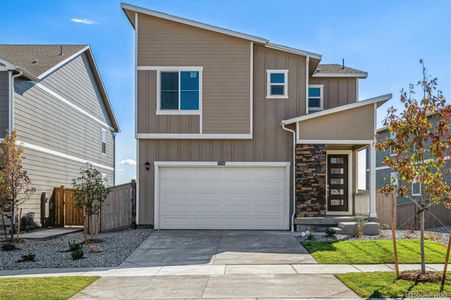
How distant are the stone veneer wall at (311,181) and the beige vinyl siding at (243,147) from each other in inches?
29.5

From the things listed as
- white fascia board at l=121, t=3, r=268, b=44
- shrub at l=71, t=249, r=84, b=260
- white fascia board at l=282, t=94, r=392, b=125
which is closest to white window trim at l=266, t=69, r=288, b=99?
white fascia board at l=121, t=3, r=268, b=44

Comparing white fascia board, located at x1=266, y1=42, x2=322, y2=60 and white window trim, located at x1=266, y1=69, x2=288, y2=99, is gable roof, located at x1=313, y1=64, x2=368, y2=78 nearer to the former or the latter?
white fascia board, located at x1=266, y1=42, x2=322, y2=60

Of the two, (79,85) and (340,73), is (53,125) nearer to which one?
(79,85)

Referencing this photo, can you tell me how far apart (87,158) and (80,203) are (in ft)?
34.2

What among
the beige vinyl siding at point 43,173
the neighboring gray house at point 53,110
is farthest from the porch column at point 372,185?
the beige vinyl siding at point 43,173

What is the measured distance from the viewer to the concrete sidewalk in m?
9.65

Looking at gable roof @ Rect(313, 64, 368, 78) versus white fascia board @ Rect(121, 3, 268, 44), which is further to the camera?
gable roof @ Rect(313, 64, 368, 78)

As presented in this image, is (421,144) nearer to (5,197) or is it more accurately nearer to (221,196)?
(221,196)

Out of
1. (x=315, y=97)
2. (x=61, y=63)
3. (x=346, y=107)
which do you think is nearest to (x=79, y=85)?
(x=61, y=63)

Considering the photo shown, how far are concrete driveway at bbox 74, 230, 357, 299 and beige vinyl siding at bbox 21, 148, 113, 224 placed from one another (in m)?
5.82

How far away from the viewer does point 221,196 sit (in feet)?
53.2

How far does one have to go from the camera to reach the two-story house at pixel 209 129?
636 inches

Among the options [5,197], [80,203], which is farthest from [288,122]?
[5,197]

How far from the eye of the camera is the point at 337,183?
1792cm
